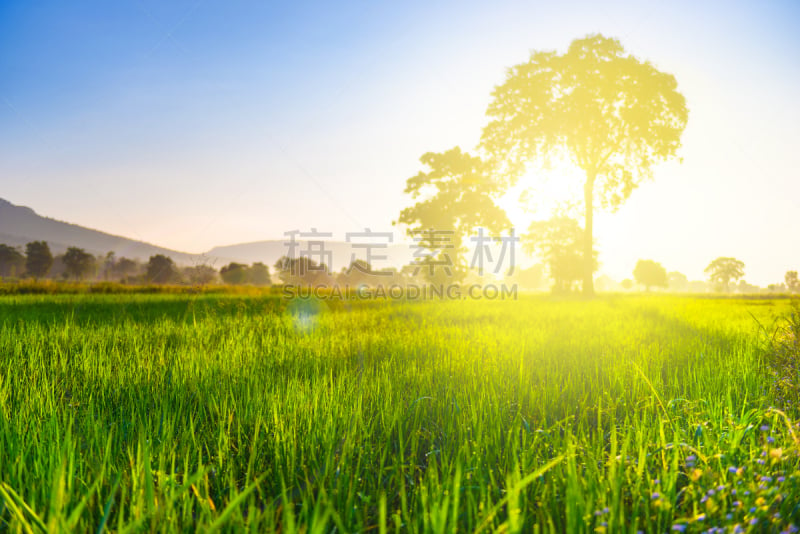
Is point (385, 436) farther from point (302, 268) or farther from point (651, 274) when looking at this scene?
point (651, 274)

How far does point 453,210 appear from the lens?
2714cm

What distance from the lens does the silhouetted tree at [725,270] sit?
11751 centimetres

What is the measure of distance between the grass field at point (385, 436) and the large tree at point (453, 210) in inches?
849

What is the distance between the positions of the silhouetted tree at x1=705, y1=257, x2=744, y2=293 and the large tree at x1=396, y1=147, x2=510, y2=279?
128679mm

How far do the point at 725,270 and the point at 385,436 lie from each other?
152930 millimetres

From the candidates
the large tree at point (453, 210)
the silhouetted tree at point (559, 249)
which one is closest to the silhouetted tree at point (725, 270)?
the silhouetted tree at point (559, 249)

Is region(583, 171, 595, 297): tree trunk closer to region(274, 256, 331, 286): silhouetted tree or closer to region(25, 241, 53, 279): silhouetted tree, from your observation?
region(274, 256, 331, 286): silhouetted tree

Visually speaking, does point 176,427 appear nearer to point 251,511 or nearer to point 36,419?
point 36,419

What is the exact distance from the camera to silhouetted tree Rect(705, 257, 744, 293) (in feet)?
386

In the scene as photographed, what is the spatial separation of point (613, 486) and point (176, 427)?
7.41ft

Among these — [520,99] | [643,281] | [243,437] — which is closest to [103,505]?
[243,437]

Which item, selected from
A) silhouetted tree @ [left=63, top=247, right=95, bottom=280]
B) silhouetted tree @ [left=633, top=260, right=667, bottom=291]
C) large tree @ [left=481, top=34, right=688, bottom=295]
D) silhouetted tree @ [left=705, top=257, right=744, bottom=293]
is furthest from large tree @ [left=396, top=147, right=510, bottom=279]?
silhouetted tree @ [left=705, top=257, right=744, bottom=293]

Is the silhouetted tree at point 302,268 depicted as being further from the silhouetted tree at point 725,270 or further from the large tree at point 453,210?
the silhouetted tree at point 725,270

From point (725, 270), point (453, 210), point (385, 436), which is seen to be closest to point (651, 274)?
point (725, 270)
